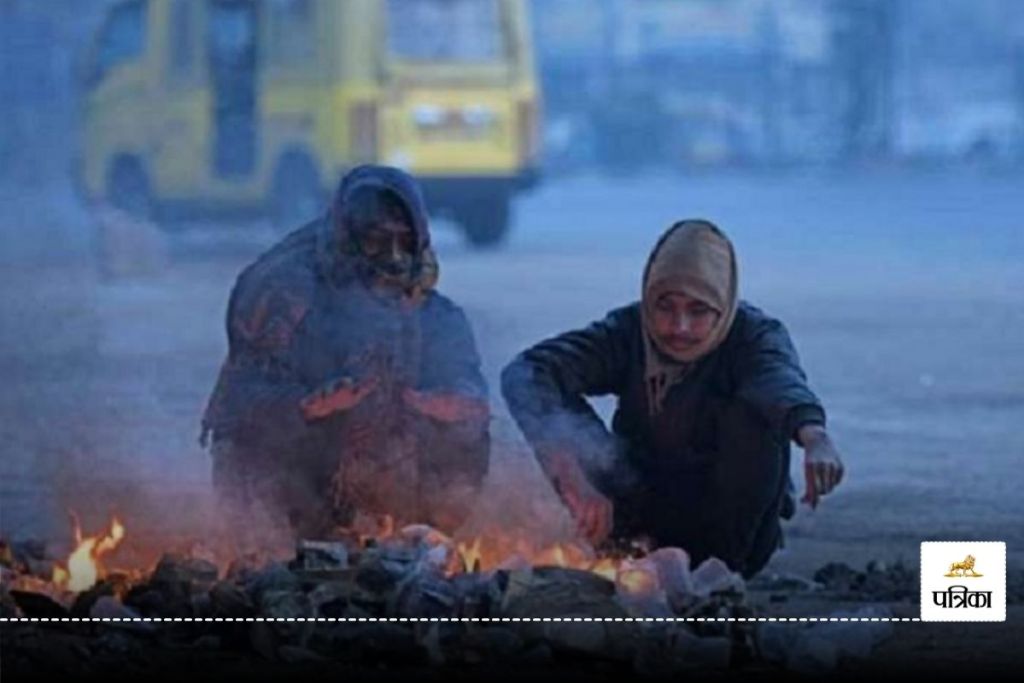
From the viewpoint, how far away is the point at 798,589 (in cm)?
784

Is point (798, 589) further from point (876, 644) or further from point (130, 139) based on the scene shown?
point (130, 139)

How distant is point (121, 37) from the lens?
810 cm

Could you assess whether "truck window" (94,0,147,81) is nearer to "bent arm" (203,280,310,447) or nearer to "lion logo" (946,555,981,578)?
"bent arm" (203,280,310,447)

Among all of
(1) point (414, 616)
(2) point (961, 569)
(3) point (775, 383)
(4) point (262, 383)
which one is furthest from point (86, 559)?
(2) point (961, 569)

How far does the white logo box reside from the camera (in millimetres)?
7691

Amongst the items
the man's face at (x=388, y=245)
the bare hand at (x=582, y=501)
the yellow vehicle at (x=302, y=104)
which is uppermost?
the yellow vehicle at (x=302, y=104)

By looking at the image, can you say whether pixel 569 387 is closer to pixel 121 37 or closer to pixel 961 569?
pixel 961 569

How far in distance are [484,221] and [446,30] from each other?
395mm

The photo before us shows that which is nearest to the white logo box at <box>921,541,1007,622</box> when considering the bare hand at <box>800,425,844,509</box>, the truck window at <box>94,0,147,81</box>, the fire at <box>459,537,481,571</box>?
the bare hand at <box>800,425,844,509</box>

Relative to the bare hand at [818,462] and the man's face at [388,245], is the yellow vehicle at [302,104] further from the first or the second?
the bare hand at [818,462]

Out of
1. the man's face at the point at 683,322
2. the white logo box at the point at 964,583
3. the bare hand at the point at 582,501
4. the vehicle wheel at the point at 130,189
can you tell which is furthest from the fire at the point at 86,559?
the white logo box at the point at 964,583

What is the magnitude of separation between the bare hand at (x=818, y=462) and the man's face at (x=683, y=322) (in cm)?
28

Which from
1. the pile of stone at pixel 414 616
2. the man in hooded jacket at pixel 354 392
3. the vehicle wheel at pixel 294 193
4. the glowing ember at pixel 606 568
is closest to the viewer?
the pile of stone at pixel 414 616

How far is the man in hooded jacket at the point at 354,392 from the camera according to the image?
7.84 m
